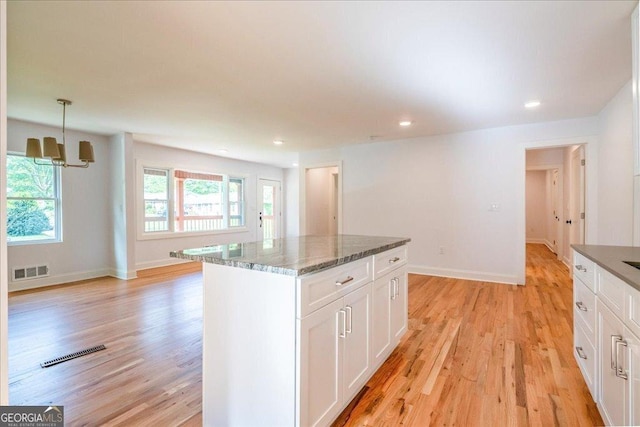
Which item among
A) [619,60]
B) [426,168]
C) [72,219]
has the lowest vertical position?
[72,219]

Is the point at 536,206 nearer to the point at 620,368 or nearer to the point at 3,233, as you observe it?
the point at 620,368

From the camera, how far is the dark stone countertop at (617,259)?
122 cm

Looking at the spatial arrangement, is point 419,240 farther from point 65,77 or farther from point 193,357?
point 65,77

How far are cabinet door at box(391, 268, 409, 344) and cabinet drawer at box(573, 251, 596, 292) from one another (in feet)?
3.67

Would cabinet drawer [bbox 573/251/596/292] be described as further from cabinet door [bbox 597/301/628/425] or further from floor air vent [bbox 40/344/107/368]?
floor air vent [bbox 40/344/107/368]

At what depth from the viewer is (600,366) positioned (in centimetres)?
153

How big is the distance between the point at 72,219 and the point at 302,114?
4028 mm

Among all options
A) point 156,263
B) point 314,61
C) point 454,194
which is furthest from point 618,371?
point 156,263

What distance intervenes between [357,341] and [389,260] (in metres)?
0.67

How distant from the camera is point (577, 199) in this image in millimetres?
5016

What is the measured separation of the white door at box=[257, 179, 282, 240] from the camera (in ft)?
27.7

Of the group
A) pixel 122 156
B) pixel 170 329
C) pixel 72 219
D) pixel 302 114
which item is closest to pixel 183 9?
pixel 302 114

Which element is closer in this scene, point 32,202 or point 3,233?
point 3,233

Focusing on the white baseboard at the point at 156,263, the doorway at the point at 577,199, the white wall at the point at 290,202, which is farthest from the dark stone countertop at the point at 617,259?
the white wall at the point at 290,202
